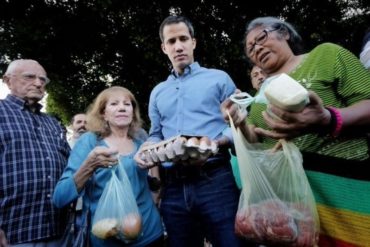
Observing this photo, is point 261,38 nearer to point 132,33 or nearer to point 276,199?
point 276,199

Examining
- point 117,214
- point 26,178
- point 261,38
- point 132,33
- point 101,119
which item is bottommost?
point 117,214

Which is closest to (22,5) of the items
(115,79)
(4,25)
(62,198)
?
(4,25)

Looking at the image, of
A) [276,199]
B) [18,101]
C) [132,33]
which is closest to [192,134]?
[276,199]

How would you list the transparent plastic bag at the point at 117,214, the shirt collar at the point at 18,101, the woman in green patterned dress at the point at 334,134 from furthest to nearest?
the shirt collar at the point at 18,101 < the transparent plastic bag at the point at 117,214 < the woman in green patterned dress at the point at 334,134

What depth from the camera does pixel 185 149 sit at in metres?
1.69

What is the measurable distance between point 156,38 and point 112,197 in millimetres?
5456

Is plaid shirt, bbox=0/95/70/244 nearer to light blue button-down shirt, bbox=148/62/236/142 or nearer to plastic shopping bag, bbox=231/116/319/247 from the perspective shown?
light blue button-down shirt, bbox=148/62/236/142

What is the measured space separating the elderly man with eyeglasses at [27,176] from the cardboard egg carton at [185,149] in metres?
1.08

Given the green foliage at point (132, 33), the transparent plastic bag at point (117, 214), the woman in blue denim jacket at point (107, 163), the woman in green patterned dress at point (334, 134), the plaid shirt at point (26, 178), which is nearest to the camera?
the woman in green patterned dress at point (334, 134)

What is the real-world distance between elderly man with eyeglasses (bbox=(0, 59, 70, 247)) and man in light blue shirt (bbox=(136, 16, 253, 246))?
0.80 meters

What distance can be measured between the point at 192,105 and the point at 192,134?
21 cm

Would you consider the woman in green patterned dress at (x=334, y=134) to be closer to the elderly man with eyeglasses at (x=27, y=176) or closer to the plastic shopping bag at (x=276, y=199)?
the plastic shopping bag at (x=276, y=199)

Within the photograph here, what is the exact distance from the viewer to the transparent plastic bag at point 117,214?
6.24ft

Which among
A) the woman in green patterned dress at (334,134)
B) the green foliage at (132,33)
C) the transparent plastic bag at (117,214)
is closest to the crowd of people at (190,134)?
the woman in green patterned dress at (334,134)
